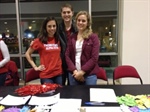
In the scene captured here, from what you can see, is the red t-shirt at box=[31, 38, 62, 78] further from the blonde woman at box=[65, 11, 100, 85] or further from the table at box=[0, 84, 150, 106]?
the table at box=[0, 84, 150, 106]

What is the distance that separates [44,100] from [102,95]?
0.53 meters

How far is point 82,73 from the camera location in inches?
82.8

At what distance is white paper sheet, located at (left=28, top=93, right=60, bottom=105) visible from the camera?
1567 mm

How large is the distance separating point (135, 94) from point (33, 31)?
280 cm

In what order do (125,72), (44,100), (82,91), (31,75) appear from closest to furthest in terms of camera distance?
(44,100) < (82,91) < (31,75) < (125,72)

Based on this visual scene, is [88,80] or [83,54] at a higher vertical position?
[83,54]

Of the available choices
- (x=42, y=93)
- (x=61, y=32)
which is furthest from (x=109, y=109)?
(x=61, y=32)

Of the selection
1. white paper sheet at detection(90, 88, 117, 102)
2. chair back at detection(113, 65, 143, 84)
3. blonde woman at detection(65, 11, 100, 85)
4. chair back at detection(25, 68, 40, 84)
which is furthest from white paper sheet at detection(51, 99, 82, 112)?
chair back at detection(113, 65, 143, 84)

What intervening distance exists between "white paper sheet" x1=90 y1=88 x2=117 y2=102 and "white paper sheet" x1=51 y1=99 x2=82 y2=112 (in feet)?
0.53

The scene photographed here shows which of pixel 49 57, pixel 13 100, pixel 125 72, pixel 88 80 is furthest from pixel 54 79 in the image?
pixel 125 72

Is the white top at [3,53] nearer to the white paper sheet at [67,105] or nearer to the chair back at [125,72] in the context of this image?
the white paper sheet at [67,105]

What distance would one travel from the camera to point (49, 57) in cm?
221

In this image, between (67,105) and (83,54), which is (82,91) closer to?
(67,105)

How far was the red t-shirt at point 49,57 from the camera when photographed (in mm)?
2200
